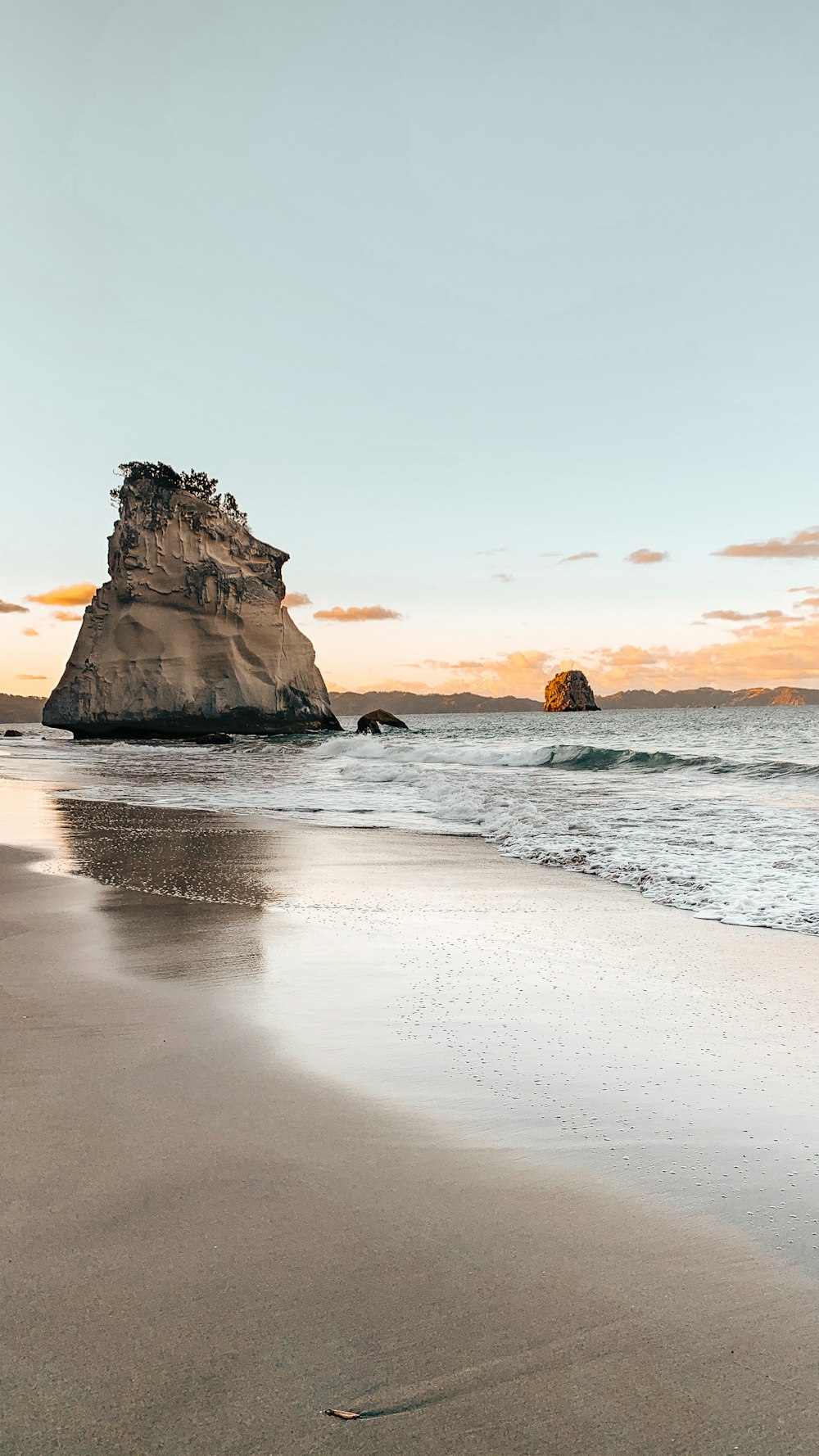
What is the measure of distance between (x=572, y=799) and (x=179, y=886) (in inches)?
315

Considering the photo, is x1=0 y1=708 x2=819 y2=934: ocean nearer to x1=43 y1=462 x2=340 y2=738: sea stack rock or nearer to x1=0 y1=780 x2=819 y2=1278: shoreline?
x1=0 y1=780 x2=819 y2=1278: shoreline

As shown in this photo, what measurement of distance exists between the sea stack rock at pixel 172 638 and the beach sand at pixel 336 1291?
41552 millimetres

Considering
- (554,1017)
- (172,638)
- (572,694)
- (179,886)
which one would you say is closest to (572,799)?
(179,886)

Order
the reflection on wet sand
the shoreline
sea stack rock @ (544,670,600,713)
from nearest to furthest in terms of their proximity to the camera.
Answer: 1. the shoreline
2. the reflection on wet sand
3. sea stack rock @ (544,670,600,713)

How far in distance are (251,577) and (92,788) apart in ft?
104

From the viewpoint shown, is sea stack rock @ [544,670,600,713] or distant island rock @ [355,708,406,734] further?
sea stack rock @ [544,670,600,713]

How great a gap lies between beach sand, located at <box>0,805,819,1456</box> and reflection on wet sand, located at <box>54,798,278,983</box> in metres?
1.29

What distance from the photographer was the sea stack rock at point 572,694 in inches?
4914

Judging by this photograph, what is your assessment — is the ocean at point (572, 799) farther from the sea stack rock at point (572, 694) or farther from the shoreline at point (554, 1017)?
the sea stack rock at point (572, 694)

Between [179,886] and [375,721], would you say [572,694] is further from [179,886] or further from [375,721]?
[179,886]

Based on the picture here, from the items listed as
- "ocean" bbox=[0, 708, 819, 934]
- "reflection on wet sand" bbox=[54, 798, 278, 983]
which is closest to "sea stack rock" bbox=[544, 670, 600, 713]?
"ocean" bbox=[0, 708, 819, 934]

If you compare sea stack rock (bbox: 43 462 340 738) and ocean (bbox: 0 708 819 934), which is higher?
sea stack rock (bbox: 43 462 340 738)

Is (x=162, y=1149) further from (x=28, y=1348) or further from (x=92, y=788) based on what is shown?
(x=92, y=788)

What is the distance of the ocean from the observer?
251 inches
